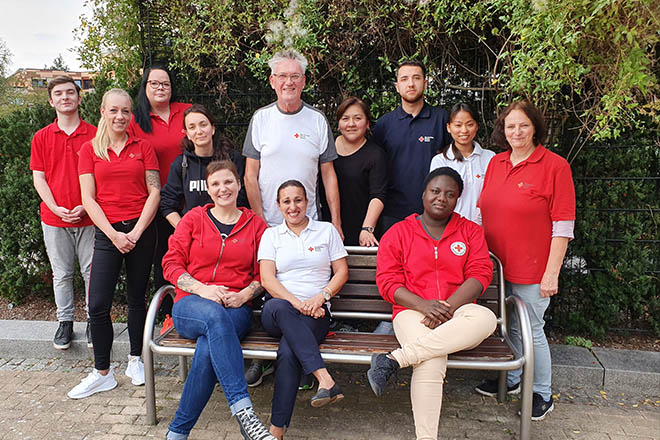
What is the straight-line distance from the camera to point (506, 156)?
3.42 meters

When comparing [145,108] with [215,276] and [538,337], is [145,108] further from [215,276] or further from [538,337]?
[538,337]

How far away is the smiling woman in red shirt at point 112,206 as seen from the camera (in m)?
3.71

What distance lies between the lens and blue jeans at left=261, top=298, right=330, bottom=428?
3.00 m

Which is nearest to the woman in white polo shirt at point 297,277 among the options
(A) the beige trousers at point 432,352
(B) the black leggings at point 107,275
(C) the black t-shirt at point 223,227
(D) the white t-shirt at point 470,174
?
(C) the black t-shirt at point 223,227

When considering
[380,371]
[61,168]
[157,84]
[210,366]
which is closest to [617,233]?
[380,371]

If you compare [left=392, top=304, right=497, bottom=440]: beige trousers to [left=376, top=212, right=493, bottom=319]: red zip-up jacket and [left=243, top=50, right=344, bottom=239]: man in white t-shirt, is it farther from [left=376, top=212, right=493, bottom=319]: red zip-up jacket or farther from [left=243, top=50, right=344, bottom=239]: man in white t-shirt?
[left=243, top=50, right=344, bottom=239]: man in white t-shirt

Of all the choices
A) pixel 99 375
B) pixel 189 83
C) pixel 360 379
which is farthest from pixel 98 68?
pixel 360 379

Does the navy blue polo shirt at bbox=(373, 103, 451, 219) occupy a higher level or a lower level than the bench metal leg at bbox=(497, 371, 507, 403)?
higher

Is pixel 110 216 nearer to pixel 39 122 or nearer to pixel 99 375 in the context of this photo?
pixel 99 375

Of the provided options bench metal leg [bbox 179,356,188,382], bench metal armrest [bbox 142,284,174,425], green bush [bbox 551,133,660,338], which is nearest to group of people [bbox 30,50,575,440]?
bench metal armrest [bbox 142,284,174,425]

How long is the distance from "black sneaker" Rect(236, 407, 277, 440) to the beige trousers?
858mm

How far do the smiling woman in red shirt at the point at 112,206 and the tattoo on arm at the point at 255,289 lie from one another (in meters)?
1.00

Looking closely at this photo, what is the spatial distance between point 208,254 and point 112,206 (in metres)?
0.94

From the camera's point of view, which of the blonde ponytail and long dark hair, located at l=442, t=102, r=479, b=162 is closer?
long dark hair, located at l=442, t=102, r=479, b=162
